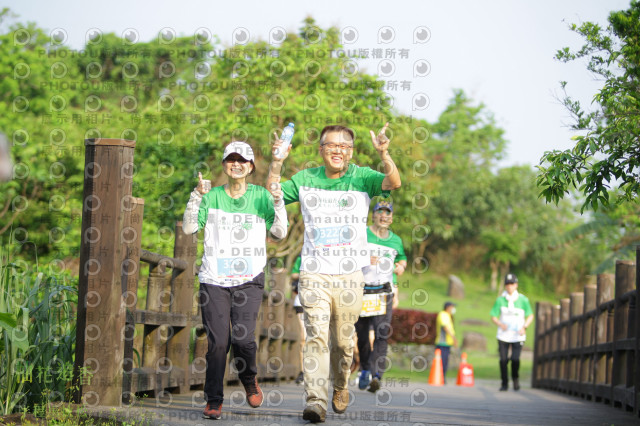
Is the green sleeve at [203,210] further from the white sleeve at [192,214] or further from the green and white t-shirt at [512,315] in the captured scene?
the green and white t-shirt at [512,315]

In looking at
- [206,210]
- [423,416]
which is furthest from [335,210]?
[423,416]

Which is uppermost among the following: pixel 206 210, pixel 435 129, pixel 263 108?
pixel 435 129

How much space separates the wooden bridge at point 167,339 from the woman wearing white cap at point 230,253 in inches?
17.1

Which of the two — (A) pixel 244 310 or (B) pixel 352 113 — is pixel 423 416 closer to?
(A) pixel 244 310

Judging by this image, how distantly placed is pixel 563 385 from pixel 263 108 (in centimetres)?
841

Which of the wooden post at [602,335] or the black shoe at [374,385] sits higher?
the wooden post at [602,335]

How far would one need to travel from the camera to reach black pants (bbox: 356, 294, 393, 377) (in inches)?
408

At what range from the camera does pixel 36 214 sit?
695 inches

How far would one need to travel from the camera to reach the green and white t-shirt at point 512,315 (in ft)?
48.3

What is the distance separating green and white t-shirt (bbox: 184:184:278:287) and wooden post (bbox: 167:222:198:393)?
4.74 ft

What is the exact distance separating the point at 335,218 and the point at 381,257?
393 centimetres

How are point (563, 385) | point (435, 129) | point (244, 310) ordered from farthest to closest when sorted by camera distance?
point (435, 129), point (563, 385), point (244, 310)

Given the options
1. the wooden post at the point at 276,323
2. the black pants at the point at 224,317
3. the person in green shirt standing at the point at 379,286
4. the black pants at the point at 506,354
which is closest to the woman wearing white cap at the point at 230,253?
the black pants at the point at 224,317

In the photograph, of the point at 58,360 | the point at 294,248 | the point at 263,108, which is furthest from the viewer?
the point at 294,248
